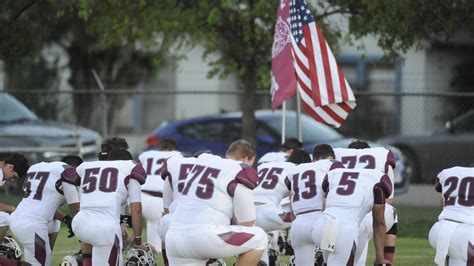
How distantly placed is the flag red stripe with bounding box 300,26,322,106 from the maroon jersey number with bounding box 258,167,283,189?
2.93m

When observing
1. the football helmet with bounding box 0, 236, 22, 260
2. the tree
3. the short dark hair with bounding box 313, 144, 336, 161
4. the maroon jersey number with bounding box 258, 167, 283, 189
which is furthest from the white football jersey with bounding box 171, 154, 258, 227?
the tree

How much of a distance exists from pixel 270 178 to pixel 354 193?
2249 millimetres

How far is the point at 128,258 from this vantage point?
13.3 m

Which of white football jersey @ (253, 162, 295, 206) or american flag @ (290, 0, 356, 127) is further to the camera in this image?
american flag @ (290, 0, 356, 127)

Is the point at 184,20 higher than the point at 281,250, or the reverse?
the point at 184,20

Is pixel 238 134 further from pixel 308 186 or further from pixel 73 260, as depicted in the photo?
pixel 308 186

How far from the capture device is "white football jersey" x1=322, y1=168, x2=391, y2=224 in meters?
12.4

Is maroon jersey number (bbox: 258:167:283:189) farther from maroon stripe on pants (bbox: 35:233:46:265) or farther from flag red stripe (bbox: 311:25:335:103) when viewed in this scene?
flag red stripe (bbox: 311:25:335:103)

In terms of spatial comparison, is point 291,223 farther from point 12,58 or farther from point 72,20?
point 72,20

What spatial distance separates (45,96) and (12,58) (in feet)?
21.9

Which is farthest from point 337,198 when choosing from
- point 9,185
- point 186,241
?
point 9,185

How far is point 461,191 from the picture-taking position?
12.3 metres

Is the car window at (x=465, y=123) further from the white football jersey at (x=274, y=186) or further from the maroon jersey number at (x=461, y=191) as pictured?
the maroon jersey number at (x=461, y=191)

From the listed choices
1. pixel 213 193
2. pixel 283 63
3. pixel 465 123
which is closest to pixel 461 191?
pixel 213 193
